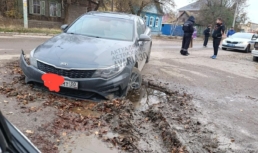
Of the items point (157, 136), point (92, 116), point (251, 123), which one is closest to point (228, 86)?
point (251, 123)

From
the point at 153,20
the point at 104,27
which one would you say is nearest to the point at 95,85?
the point at 104,27

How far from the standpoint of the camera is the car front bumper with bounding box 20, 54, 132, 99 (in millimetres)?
3695

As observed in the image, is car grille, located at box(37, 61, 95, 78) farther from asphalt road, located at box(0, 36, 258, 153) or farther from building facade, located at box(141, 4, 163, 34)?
building facade, located at box(141, 4, 163, 34)

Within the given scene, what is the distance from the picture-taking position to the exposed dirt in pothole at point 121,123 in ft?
9.80

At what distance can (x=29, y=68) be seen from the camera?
13.1ft

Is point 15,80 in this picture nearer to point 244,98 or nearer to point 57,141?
point 57,141

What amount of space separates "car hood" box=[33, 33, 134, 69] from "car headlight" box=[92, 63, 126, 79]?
8 centimetres

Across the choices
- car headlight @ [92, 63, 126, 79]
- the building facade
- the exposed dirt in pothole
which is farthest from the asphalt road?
the building facade

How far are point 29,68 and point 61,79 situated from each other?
0.70m

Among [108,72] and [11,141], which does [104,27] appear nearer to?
[108,72]

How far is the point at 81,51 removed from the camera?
4098 millimetres

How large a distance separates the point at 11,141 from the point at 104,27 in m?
4.33

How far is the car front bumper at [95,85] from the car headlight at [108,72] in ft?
0.21

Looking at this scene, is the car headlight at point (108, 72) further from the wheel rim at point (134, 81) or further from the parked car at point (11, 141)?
the parked car at point (11, 141)
